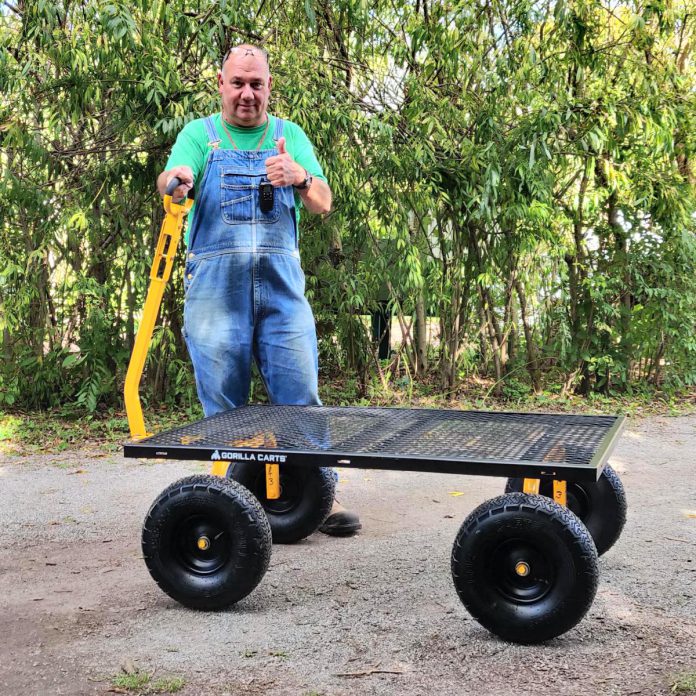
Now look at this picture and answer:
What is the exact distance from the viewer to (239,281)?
3.61m

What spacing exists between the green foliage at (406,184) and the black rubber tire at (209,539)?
348cm

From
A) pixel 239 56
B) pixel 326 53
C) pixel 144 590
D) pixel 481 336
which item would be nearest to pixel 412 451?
pixel 144 590

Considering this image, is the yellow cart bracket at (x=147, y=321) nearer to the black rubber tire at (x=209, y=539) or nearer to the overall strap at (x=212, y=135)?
the overall strap at (x=212, y=135)

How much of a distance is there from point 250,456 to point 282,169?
1143 millimetres

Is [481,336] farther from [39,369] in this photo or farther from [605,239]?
[39,369]

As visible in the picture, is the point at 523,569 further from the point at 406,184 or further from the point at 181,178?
the point at 406,184

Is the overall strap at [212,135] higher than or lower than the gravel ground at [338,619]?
higher

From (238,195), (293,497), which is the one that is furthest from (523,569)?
(238,195)

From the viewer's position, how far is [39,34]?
5691 mm

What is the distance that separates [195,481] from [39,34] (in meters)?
3.89

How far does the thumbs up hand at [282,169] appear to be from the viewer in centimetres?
338

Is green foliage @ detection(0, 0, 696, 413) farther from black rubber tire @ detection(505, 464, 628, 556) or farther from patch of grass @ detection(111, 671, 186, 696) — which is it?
patch of grass @ detection(111, 671, 186, 696)

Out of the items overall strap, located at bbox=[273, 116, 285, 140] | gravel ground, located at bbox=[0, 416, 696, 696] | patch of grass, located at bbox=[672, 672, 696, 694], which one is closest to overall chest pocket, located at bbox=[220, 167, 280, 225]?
overall strap, located at bbox=[273, 116, 285, 140]

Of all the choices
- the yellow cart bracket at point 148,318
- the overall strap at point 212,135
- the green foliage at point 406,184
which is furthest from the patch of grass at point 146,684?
the green foliage at point 406,184
